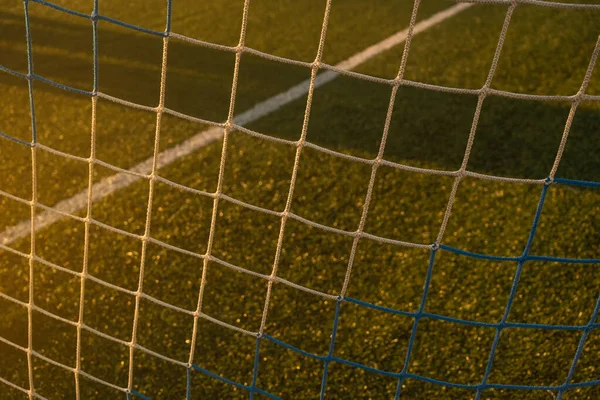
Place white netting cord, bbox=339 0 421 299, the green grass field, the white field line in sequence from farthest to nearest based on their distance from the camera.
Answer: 1. the white field line
2. the green grass field
3. white netting cord, bbox=339 0 421 299

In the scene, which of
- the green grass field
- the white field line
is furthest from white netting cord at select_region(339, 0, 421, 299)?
the white field line

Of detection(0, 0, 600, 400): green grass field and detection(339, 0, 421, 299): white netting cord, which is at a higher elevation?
detection(339, 0, 421, 299): white netting cord

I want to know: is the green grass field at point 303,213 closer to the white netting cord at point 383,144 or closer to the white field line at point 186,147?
the white field line at point 186,147

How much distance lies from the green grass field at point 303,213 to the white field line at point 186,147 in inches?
1.9

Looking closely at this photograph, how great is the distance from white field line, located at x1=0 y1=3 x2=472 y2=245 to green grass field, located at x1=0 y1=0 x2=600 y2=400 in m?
0.05

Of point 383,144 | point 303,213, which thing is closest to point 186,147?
point 303,213

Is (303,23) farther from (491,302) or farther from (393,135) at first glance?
(491,302)

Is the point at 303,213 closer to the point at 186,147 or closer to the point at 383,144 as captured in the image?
the point at 186,147

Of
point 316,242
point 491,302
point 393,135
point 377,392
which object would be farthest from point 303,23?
point 377,392

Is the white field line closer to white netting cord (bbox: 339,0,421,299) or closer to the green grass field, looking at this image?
the green grass field

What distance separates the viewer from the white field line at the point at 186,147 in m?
2.68

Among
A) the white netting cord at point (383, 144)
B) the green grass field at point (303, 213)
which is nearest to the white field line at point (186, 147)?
the green grass field at point (303, 213)

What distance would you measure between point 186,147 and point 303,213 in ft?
2.45

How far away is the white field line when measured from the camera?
268cm
